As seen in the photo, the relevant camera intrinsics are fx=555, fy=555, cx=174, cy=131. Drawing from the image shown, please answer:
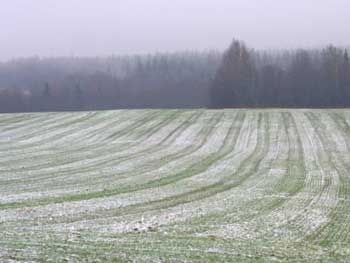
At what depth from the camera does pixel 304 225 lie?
22188 mm

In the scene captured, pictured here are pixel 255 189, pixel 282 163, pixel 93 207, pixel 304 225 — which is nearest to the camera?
pixel 304 225

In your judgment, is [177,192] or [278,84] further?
[278,84]

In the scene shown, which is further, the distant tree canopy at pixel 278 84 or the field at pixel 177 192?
the distant tree canopy at pixel 278 84

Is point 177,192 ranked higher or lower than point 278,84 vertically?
lower

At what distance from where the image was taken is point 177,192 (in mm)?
29328

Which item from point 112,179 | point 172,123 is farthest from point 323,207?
point 172,123

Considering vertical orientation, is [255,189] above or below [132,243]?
below

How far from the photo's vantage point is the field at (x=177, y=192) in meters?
17.0

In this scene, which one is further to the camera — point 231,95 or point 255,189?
point 231,95

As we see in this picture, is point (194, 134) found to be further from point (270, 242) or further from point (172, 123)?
point (270, 242)

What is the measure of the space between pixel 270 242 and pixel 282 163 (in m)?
24.3

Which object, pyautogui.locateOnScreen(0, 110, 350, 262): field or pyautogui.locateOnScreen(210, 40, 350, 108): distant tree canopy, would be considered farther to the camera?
pyautogui.locateOnScreen(210, 40, 350, 108): distant tree canopy

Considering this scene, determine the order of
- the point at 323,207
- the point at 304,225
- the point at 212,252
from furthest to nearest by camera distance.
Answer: the point at 323,207 < the point at 304,225 < the point at 212,252

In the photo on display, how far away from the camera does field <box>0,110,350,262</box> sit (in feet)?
55.8
